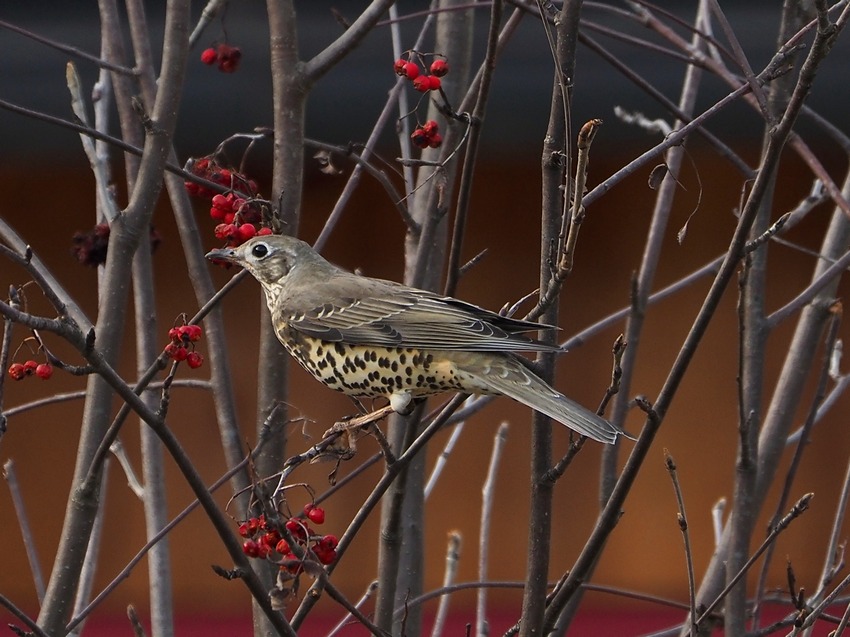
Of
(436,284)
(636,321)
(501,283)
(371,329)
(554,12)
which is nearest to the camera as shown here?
(554,12)

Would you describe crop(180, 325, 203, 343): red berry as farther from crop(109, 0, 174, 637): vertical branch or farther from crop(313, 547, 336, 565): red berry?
crop(109, 0, 174, 637): vertical branch

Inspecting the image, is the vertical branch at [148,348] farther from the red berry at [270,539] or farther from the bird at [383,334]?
the red berry at [270,539]

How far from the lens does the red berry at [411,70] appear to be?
101 inches

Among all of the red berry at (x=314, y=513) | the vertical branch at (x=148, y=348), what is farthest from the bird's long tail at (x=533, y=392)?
the vertical branch at (x=148, y=348)

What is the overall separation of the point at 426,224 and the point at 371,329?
39 cm

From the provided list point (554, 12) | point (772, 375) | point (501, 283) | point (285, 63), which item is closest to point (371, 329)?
point (285, 63)

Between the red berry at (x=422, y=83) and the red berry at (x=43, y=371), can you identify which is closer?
the red berry at (x=43, y=371)

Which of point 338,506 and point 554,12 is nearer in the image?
point 554,12

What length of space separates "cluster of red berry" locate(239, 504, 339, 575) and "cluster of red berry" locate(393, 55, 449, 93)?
0.85m

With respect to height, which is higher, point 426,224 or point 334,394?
point 426,224

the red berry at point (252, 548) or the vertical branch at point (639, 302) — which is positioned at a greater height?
the vertical branch at point (639, 302)

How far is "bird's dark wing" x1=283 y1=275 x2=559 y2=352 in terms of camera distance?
2.69 metres

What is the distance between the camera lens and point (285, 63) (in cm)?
274

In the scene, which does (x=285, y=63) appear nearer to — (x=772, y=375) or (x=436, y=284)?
(x=436, y=284)
